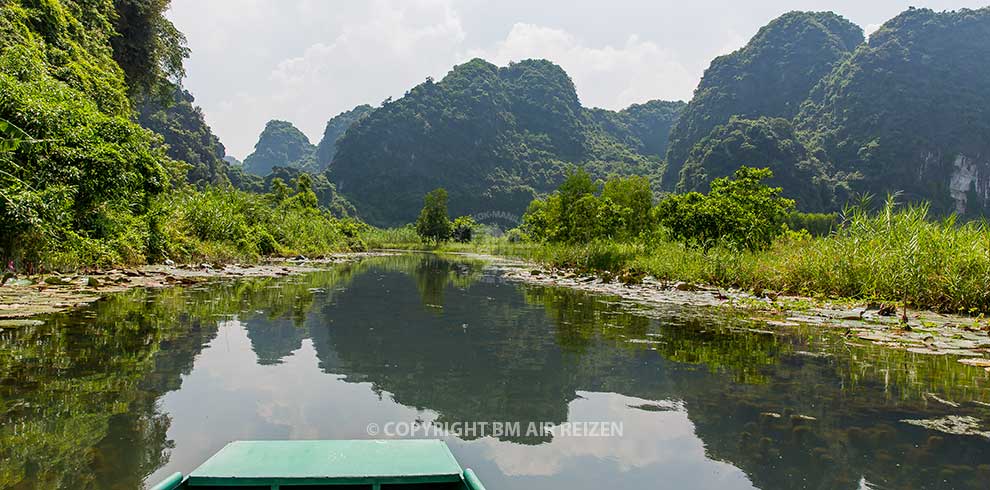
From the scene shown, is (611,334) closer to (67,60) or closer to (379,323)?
(379,323)

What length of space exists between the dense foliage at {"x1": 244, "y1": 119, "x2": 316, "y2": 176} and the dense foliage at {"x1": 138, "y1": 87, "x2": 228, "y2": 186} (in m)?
97.1

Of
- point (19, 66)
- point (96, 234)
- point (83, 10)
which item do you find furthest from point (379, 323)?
point (83, 10)

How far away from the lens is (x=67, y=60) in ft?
47.3

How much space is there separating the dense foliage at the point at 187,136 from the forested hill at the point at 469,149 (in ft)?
110

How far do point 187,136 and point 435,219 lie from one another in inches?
1475

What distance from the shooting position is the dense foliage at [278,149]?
595 ft

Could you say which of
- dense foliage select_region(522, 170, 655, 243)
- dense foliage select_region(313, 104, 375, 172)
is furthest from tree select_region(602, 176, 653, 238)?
dense foliage select_region(313, 104, 375, 172)

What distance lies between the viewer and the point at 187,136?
231 ft

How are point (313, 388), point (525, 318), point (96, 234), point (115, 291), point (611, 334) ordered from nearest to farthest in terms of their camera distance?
1. point (313, 388)
2. point (611, 334)
3. point (525, 318)
4. point (115, 291)
5. point (96, 234)

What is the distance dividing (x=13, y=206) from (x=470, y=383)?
790cm

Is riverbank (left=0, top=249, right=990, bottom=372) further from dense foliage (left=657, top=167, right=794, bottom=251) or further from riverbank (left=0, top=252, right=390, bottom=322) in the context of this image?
dense foliage (left=657, top=167, right=794, bottom=251)

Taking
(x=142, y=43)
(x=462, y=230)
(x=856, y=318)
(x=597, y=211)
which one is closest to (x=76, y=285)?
(x=856, y=318)
